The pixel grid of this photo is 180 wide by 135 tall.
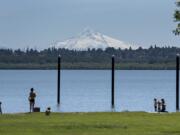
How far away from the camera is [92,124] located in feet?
129

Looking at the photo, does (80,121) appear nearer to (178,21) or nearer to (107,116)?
(107,116)

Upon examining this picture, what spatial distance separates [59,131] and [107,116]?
34.4 ft

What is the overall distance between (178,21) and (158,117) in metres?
9.87

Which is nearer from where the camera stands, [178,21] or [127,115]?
[178,21]

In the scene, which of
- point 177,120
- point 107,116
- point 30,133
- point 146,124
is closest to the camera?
point 30,133

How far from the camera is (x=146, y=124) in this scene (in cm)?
3969

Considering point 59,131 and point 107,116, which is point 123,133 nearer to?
point 59,131

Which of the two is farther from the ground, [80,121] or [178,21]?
[178,21]

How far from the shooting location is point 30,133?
114ft

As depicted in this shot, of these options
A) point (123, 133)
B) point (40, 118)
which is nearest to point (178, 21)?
point (123, 133)

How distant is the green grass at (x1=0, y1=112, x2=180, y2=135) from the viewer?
117 feet

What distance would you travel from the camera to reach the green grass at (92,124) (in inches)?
1401

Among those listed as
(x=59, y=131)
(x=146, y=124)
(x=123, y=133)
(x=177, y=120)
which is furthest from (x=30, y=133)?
(x=177, y=120)

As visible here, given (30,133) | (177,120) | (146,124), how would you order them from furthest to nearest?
(177,120), (146,124), (30,133)
